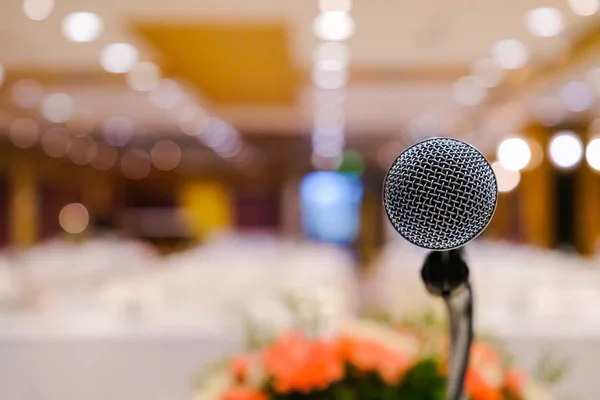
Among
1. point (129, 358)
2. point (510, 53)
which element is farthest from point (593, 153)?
point (129, 358)

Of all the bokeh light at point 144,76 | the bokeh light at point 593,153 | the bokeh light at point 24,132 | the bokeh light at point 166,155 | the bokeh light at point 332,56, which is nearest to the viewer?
the bokeh light at point 332,56

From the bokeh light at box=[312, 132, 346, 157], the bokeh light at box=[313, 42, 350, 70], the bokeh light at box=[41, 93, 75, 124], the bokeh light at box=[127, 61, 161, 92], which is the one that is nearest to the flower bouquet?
the bokeh light at box=[313, 42, 350, 70]

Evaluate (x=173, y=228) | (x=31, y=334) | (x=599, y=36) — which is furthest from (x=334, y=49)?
(x=173, y=228)

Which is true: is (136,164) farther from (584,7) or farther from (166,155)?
(584,7)

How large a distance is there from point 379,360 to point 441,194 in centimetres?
56

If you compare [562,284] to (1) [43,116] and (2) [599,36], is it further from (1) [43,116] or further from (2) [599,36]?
(1) [43,116]

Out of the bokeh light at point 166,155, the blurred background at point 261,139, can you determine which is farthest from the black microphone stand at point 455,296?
the bokeh light at point 166,155

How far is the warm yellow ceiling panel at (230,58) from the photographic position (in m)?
5.35

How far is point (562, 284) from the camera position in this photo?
432 cm

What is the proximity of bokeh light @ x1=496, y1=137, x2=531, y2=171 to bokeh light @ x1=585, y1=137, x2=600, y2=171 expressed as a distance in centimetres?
89

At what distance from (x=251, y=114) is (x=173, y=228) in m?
10.2

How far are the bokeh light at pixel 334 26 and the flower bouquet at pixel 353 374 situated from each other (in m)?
3.90

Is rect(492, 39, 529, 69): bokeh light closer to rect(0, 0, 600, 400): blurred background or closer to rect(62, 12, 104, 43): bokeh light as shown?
rect(0, 0, 600, 400): blurred background

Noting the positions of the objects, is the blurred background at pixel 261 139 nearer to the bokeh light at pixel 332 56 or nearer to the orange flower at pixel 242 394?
the bokeh light at pixel 332 56
